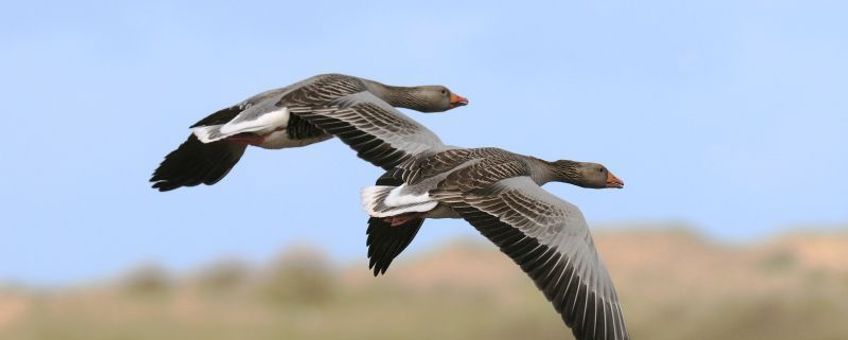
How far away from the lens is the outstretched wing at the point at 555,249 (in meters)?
11.3

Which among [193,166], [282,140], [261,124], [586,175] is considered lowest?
[586,175]

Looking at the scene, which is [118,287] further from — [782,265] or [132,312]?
[782,265]

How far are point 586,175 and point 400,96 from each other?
2346mm

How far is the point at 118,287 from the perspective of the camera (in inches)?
1086

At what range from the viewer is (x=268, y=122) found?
13742 millimetres

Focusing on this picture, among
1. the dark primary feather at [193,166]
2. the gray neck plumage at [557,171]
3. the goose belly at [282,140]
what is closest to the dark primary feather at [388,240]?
the goose belly at [282,140]

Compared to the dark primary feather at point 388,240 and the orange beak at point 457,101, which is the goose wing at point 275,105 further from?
the orange beak at point 457,101

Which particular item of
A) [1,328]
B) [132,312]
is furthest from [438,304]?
[1,328]

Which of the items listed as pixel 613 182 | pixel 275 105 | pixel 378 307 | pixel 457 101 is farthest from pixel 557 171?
pixel 378 307

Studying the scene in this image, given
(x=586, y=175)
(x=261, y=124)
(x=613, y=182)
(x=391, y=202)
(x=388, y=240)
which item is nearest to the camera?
(x=391, y=202)

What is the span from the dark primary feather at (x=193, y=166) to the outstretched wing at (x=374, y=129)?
1.83m

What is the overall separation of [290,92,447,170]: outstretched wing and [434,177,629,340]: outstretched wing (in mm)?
1288

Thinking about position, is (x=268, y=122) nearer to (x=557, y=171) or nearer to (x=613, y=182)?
(x=557, y=171)

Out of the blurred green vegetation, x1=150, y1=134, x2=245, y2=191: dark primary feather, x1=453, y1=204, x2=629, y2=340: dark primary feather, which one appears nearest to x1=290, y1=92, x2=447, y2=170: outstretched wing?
x1=453, y1=204, x2=629, y2=340: dark primary feather
